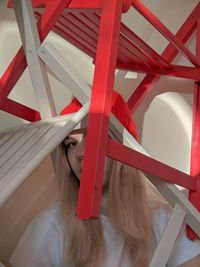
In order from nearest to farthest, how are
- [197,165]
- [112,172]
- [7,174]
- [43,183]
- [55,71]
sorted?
[7,174] < [55,71] < [112,172] < [197,165] < [43,183]

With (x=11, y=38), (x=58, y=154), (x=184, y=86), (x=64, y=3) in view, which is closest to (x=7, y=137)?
(x=58, y=154)

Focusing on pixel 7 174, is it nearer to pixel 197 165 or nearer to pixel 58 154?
pixel 58 154

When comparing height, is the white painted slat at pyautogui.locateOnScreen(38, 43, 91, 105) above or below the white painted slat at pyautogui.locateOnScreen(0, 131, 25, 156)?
above

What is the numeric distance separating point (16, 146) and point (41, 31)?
0.81 ft

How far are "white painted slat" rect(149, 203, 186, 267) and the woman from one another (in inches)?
4.3

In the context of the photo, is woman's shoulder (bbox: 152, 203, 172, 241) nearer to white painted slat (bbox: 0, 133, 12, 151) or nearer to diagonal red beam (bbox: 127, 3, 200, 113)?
diagonal red beam (bbox: 127, 3, 200, 113)

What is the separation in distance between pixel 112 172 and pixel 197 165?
0.28 meters

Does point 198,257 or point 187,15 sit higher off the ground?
point 187,15

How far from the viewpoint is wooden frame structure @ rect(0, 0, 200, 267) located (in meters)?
0.84

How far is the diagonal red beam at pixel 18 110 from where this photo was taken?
3.48ft

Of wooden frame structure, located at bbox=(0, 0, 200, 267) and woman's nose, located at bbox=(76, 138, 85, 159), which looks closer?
wooden frame structure, located at bbox=(0, 0, 200, 267)

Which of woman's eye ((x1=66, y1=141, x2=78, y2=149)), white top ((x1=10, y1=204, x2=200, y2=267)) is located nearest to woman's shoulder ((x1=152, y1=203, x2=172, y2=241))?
white top ((x1=10, y1=204, x2=200, y2=267))

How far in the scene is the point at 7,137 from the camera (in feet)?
3.30

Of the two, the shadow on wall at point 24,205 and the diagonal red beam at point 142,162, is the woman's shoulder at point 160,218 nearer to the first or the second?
the diagonal red beam at point 142,162
